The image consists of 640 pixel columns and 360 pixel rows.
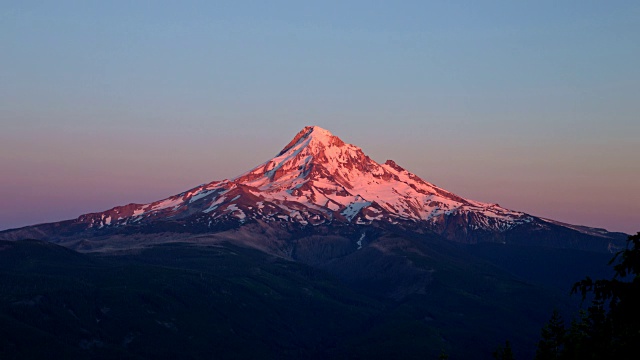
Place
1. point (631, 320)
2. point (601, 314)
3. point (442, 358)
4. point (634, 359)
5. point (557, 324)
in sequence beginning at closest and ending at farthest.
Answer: point (634, 359), point (631, 320), point (601, 314), point (442, 358), point (557, 324)

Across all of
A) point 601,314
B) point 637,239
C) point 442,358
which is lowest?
point 442,358

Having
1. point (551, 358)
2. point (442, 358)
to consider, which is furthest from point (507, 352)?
point (551, 358)

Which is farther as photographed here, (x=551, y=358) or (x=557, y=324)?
(x=557, y=324)

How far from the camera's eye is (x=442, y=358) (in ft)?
294

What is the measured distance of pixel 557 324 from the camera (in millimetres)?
101312

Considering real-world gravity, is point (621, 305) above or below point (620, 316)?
above

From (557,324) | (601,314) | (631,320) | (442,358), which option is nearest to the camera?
(631,320)

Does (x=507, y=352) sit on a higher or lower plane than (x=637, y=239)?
lower

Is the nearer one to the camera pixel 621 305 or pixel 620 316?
pixel 621 305

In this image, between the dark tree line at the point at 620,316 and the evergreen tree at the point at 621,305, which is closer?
the dark tree line at the point at 620,316

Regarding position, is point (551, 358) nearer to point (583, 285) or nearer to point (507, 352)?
point (507, 352)

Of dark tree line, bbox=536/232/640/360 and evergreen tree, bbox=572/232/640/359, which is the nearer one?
dark tree line, bbox=536/232/640/360

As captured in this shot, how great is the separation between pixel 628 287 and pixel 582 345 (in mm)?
4819

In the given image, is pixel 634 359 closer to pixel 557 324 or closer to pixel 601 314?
pixel 601 314
